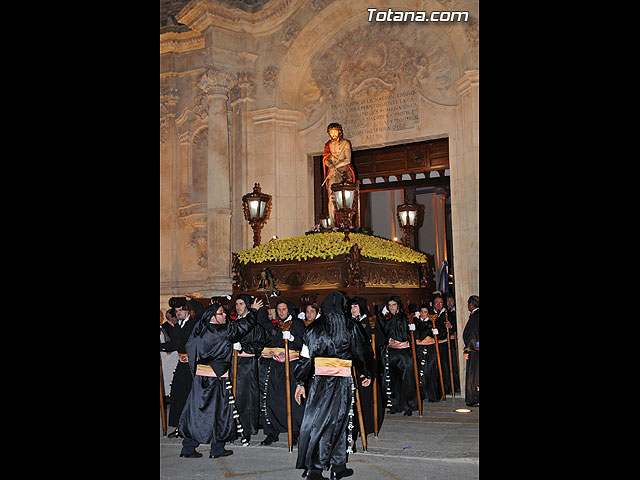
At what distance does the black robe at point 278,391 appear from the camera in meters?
8.83

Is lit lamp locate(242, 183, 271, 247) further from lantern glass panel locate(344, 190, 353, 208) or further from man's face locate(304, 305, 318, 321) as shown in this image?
man's face locate(304, 305, 318, 321)

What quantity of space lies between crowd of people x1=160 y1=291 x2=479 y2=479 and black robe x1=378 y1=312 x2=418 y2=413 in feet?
0.06

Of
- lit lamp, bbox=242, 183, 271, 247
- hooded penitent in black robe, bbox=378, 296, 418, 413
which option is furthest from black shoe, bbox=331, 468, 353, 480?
lit lamp, bbox=242, 183, 271, 247

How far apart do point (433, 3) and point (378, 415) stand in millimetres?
10118

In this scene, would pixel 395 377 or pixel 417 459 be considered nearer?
pixel 417 459

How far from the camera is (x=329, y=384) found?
6887 millimetres

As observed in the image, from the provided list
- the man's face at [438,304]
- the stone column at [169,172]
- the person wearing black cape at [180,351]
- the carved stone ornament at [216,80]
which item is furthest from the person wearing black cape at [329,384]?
the stone column at [169,172]

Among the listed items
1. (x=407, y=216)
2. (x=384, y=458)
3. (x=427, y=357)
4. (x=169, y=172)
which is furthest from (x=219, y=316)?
(x=169, y=172)

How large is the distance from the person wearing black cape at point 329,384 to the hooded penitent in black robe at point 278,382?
1728 mm

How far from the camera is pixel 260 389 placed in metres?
9.38

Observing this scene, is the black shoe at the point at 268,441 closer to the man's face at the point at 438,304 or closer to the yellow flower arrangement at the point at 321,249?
the yellow flower arrangement at the point at 321,249

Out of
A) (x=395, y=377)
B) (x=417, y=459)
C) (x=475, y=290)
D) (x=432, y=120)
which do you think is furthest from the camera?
(x=432, y=120)
